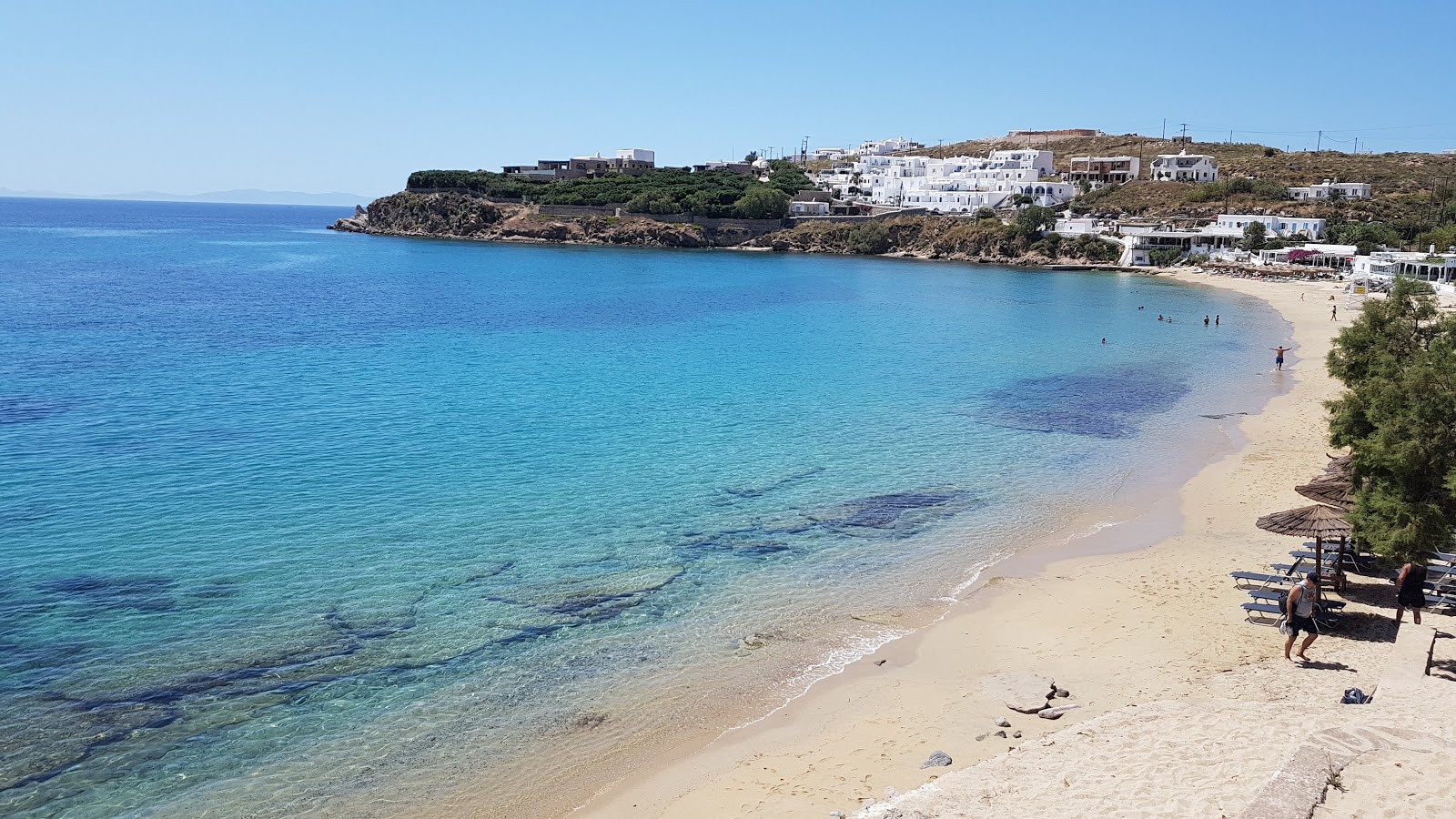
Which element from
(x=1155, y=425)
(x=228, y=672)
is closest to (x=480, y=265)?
(x=1155, y=425)

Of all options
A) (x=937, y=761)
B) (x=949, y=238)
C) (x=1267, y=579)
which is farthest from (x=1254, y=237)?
(x=937, y=761)

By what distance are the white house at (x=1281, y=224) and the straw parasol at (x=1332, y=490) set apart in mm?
103127

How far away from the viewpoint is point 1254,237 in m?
107

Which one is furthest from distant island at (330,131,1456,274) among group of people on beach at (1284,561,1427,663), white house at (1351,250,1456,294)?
group of people on beach at (1284,561,1427,663)

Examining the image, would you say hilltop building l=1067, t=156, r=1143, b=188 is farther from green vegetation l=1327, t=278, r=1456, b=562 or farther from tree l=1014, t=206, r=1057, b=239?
green vegetation l=1327, t=278, r=1456, b=562

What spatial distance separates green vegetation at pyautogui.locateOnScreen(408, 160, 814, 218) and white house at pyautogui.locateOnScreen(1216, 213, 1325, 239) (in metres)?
61.2

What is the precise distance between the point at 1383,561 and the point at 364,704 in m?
17.1

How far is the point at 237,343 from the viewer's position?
48281mm

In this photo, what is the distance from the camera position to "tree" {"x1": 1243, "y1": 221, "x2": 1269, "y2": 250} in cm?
10675

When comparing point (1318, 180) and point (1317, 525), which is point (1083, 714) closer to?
point (1317, 525)

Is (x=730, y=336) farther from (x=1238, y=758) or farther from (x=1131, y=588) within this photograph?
(x=1238, y=758)

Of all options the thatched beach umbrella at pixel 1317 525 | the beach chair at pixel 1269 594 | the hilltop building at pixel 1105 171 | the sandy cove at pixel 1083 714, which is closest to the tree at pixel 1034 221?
the hilltop building at pixel 1105 171

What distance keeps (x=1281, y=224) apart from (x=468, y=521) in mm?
116718

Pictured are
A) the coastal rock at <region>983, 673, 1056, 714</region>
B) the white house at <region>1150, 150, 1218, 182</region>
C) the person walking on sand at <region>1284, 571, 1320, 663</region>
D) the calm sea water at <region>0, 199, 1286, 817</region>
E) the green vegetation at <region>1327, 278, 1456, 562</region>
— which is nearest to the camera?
the calm sea water at <region>0, 199, 1286, 817</region>
